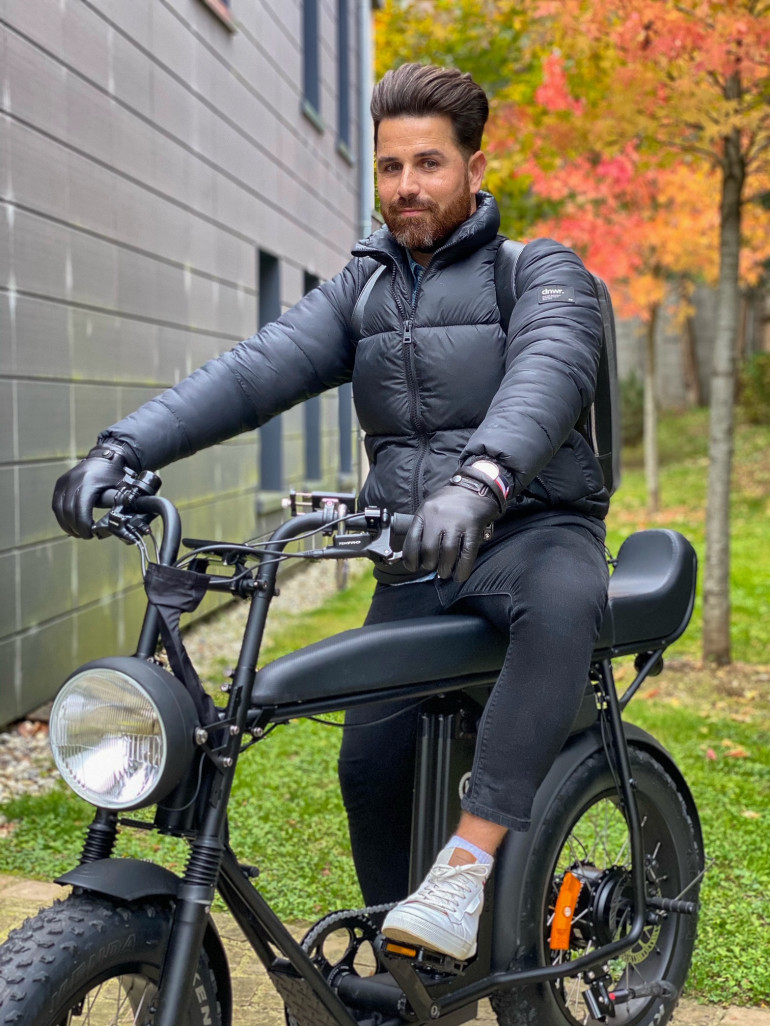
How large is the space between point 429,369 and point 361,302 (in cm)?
26

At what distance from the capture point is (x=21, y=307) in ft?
17.7

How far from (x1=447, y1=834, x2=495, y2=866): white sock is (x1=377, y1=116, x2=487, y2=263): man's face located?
1.19 meters

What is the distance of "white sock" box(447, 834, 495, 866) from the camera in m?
2.24

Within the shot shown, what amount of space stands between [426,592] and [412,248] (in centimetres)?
72

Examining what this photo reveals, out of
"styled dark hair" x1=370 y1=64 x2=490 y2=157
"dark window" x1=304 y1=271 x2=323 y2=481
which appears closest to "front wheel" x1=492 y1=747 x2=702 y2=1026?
"styled dark hair" x1=370 y1=64 x2=490 y2=157

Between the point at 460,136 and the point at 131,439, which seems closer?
the point at 131,439

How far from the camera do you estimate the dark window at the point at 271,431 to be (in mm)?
10680

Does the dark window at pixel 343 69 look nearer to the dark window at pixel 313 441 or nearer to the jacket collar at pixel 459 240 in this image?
the dark window at pixel 313 441

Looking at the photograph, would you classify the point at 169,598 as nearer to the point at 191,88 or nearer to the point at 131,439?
the point at 131,439

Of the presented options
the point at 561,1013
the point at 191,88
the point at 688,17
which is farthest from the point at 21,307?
the point at 561,1013

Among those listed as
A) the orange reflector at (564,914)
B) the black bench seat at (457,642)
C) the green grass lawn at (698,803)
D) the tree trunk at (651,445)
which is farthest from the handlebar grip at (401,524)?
the tree trunk at (651,445)

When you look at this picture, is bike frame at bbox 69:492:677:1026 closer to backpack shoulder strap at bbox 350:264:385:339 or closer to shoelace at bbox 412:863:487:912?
shoelace at bbox 412:863:487:912

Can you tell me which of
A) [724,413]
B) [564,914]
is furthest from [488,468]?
[724,413]

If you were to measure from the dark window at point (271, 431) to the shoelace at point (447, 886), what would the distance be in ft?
28.1
